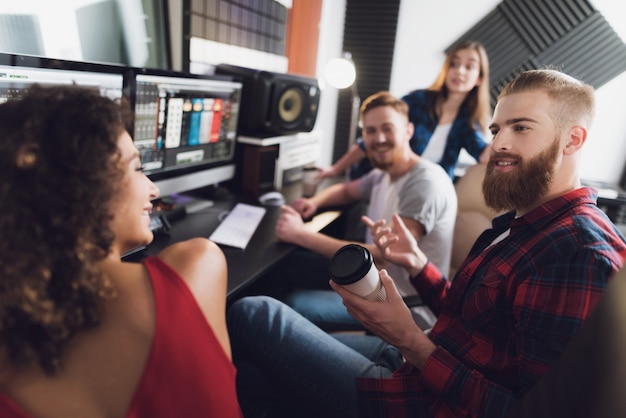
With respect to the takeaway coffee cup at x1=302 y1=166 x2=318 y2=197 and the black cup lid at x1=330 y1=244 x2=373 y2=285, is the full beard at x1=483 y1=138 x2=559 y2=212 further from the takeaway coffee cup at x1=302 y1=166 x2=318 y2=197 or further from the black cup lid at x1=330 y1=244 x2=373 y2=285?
the takeaway coffee cup at x1=302 y1=166 x2=318 y2=197

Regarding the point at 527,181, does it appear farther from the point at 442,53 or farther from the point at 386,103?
the point at 442,53

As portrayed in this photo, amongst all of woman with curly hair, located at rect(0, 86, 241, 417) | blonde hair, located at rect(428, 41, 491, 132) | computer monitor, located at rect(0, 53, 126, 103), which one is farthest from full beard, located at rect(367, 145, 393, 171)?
woman with curly hair, located at rect(0, 86, 241, 417)

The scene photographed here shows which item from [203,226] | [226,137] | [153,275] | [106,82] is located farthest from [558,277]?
[226,137]

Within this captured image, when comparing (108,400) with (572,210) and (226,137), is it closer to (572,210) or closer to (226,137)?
(572,210)

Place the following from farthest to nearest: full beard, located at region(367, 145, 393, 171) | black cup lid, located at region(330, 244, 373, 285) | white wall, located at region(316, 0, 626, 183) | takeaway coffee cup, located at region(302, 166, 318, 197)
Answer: white wall, located at region(316, 0, 626, 183)
takeaway coffee cup, located at region(302, 166, 318, 197)
full beard, located at region(367, 145, 393, 171)
black cup lid, located at region(330, 244, 373, 285)

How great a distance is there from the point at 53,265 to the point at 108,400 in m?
0.21

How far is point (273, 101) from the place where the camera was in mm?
2082

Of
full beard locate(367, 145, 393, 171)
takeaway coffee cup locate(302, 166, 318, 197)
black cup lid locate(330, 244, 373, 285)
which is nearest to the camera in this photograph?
black cup lid locate(330, 244, 373, 285)

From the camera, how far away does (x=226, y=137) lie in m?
1.94

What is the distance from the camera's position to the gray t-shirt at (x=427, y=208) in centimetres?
155

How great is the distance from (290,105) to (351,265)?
154 cm

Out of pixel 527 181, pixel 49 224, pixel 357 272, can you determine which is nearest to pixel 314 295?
pixel 357 272

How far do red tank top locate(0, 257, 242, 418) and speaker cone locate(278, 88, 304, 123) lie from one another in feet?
5.45

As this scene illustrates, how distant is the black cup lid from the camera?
2.90ft
